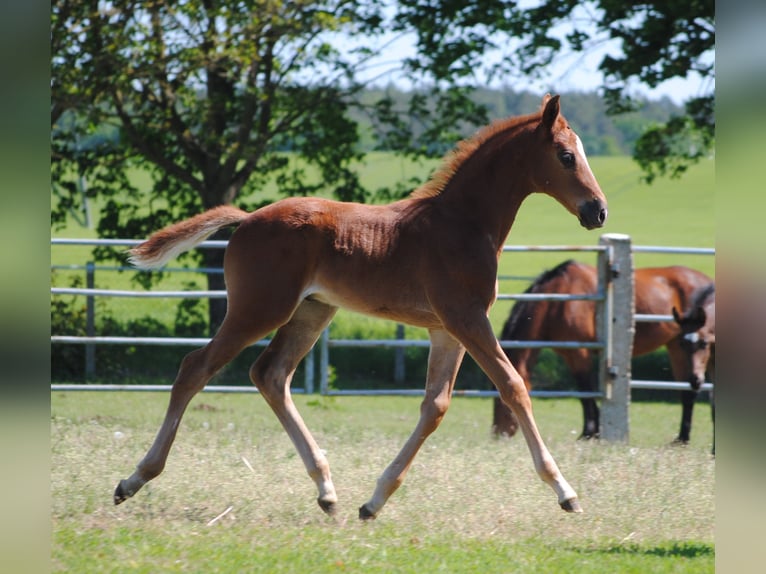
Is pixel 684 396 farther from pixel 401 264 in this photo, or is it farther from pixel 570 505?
pixel 401 264

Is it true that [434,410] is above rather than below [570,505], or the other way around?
above

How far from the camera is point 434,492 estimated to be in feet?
19.9

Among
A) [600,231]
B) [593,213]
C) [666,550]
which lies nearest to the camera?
[666,550]

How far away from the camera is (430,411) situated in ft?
18.2

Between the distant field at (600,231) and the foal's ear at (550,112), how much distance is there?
10.8 metres

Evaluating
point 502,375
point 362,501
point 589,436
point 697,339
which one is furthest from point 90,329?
point 502,375

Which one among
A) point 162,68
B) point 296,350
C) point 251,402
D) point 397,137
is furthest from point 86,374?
point 296,350

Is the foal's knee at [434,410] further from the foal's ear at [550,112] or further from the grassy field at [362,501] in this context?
the foal's ear at [550,112]

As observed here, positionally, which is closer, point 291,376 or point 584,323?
point 291,376

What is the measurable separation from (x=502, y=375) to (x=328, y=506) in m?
Result: 1.20

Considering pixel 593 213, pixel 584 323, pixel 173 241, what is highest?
pixel 593 213

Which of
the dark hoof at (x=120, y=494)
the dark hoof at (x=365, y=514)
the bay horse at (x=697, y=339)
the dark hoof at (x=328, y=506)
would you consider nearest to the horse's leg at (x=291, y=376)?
the dark hoof at (x=328, y=506)

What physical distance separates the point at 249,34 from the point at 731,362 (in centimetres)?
1178

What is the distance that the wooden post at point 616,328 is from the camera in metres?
9.59
